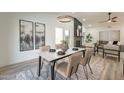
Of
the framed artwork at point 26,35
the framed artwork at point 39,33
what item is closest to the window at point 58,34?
the framed artwork at point 39,33

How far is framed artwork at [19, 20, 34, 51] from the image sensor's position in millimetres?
3193

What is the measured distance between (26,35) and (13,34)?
0.37 metres

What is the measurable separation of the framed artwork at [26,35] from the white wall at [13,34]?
4.4 inches

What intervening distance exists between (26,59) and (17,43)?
555 millimetres

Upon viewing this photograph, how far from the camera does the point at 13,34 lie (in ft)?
10.2

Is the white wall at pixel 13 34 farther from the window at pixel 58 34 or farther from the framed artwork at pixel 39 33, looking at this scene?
the window at pixel 58 34

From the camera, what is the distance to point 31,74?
2.57m

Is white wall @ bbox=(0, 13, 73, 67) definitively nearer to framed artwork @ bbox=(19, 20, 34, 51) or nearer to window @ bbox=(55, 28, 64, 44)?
framed artwork @ bbox=(19, 20, 34, 51)

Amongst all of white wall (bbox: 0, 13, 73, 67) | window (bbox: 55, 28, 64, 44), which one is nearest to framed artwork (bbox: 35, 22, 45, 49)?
white wall (bbox: 0, 13, 73, 67)

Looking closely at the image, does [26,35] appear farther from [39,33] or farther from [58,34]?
[58,34]

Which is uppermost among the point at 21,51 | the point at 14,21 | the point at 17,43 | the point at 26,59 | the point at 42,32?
the point at 14,21
